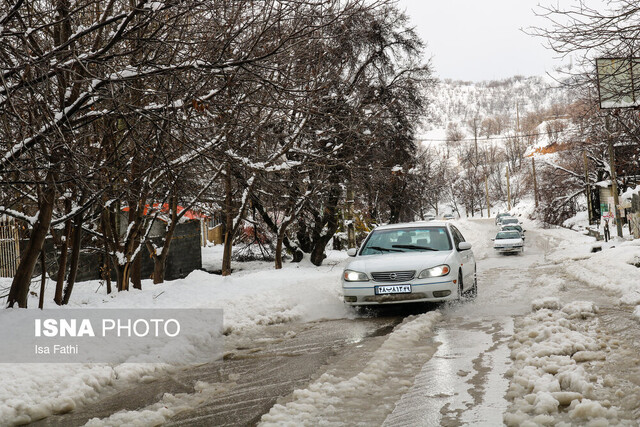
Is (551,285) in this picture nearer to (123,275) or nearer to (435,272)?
(435,272)

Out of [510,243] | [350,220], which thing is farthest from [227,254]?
[510,243]

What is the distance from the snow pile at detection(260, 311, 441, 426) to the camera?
172 inches

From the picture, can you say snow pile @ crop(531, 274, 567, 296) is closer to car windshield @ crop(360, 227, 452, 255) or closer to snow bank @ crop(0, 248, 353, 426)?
car windshield @ crop(360, 227, 452, 255)

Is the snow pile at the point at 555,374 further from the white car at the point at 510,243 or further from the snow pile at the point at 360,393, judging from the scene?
the white car at the point at 510,243

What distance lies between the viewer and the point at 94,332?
7.71 metres

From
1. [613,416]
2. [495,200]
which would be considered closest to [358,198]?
[613,416]

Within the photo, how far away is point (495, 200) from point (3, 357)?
113648 millimetres

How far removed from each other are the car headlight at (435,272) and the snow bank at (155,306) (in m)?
1.66

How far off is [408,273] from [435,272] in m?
0.44

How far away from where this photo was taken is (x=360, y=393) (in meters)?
4.98

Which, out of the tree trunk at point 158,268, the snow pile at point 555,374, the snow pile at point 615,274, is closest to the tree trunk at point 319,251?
the tree trunk at point 158,268

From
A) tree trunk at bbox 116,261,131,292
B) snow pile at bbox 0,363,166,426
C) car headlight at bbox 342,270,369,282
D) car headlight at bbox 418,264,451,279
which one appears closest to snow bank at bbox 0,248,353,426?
snow pile at bbox 0,363,166,426

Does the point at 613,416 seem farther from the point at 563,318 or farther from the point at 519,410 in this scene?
the point at 563,318

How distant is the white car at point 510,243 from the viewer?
2872cm
